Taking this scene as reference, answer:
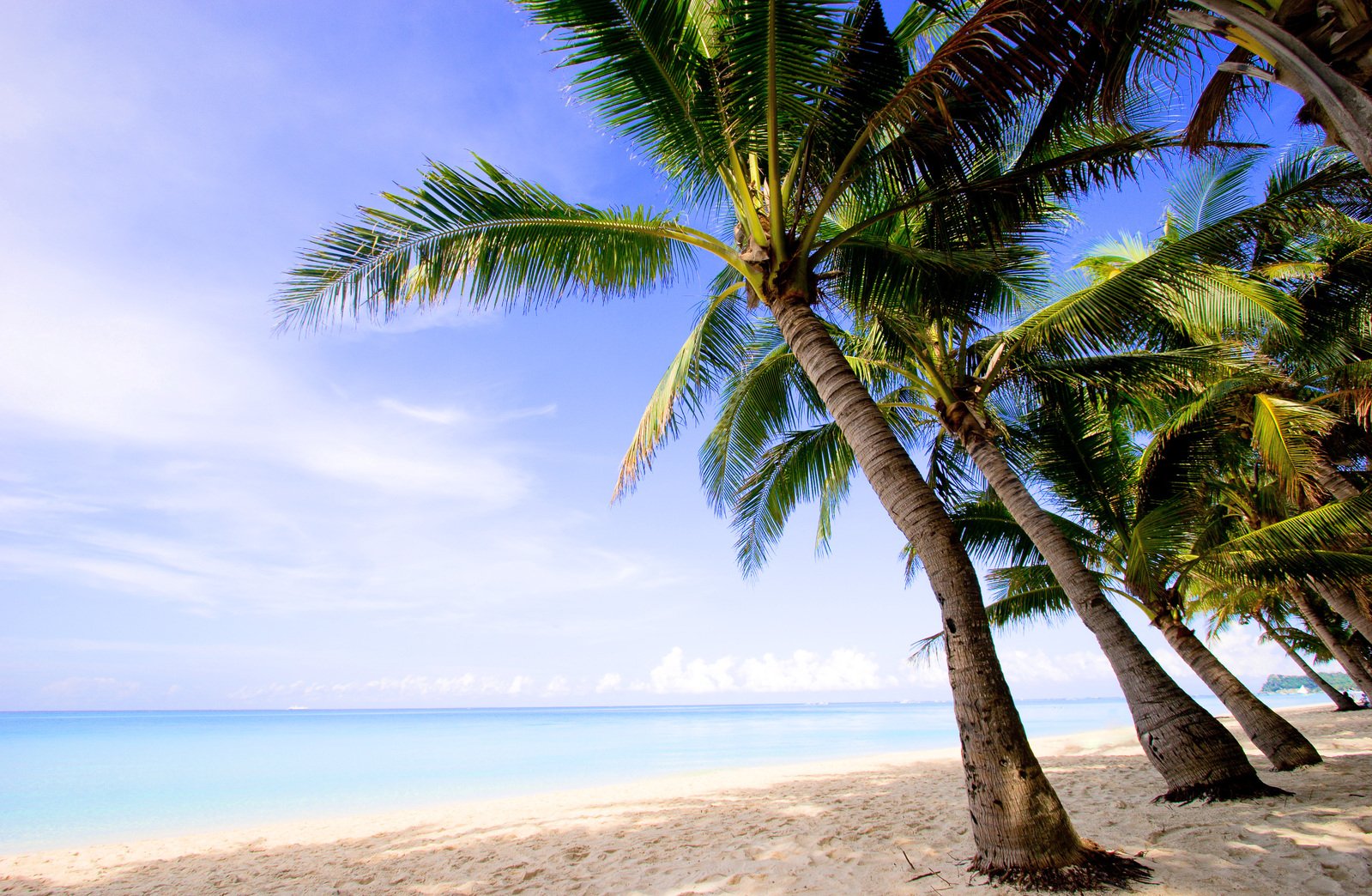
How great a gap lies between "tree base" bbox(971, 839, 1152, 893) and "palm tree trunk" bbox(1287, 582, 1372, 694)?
30.0 ft

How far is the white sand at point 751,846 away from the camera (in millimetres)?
3492

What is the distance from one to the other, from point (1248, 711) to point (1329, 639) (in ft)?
30.9

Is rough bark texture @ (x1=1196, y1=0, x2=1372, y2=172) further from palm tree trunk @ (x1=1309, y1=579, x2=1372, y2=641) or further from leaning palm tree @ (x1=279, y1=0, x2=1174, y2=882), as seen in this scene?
palm tree trunk @ (x1=1309, y1=579, x2=1372, y2=641)

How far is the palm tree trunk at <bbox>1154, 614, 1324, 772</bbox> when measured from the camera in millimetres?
6016

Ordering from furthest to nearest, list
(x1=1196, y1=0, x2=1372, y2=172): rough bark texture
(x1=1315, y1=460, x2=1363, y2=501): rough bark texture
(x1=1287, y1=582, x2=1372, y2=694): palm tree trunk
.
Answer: (x1=1287, y1=582, x2=1372, y2=694): palm tree trunk
(x1=1315, y1=460, x2=1363, y2=501): rough bark texture
(x1=1196, y1=0, x2=1372, y2=172): rough bark texture

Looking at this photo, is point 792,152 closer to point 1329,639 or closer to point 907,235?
point 907,235

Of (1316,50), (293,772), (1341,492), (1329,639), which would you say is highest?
(1316,50)

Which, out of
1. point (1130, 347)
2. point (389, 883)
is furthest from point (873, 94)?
A: point (389, 883)

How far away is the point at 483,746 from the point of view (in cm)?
2433

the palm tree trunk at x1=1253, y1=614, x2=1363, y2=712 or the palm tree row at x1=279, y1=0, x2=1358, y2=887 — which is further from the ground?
the palm tree row at x1=279, y1=0, x2=1358, y2=887

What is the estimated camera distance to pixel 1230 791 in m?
4.54

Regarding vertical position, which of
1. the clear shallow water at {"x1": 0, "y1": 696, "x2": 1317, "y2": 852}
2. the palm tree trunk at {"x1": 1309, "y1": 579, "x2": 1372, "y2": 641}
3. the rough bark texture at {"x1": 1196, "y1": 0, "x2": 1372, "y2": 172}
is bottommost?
the clear shallow water at {"x1": 0, "y1": 696, "x2": 1317, "y2": 852}

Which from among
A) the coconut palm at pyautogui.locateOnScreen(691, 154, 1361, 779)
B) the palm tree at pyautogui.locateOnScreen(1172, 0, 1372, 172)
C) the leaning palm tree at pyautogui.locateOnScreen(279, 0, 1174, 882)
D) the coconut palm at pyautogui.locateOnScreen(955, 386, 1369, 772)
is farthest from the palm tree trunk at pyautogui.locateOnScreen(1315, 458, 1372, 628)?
the palm tree at pyautogui.locateOnScreen(1172, 0, 1372, 172)

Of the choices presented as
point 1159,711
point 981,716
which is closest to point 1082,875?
point 981,716
